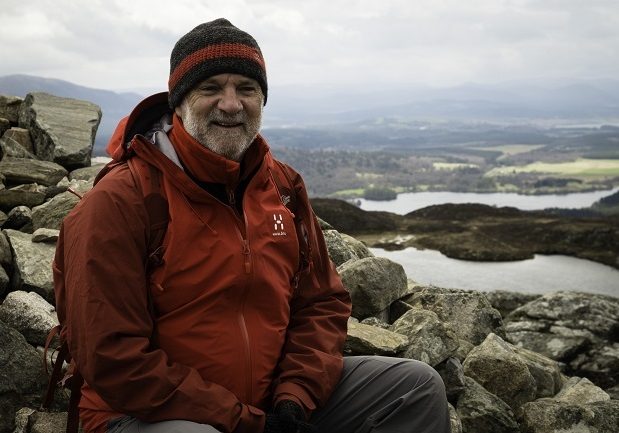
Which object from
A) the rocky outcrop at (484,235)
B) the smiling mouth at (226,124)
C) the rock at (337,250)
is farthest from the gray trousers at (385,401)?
the rocky outcrop at (484,235)

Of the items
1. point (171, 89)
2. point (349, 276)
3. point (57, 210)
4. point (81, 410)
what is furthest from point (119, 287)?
point (57, 210)

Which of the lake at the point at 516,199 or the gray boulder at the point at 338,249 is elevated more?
the gray boulder at the point at 338,249

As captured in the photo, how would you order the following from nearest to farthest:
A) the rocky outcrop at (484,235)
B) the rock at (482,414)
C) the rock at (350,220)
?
1. the rock at (482,414)
2. the rocky outcrop at (484,235)
3. the rock at (350,220)

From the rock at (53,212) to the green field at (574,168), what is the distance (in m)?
133

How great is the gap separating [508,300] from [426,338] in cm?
789

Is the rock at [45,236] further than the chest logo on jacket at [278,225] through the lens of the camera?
Yes

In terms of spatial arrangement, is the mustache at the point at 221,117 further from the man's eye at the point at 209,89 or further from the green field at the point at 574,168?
the green field at the point at 574,168

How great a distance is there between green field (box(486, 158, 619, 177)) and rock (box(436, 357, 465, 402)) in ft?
434

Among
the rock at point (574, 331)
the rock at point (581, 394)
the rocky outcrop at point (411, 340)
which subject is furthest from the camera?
the rock at point (574, 331)

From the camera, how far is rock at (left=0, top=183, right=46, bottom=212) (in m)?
9.45

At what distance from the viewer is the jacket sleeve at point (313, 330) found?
14.0 feet

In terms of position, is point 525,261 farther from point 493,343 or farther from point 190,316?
point 190,316

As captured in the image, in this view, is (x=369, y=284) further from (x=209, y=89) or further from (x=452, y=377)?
(x=209, y=89)

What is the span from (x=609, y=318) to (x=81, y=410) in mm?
10146
